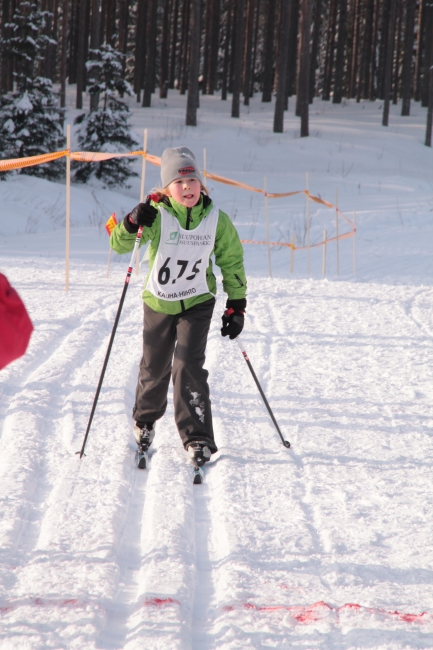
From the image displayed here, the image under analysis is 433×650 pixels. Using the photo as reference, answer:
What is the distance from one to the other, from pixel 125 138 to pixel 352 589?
60.9ft

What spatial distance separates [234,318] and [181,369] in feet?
1.51

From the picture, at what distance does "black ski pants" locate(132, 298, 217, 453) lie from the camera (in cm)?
364

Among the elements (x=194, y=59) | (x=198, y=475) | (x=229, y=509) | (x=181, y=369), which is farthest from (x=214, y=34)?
(x=229, y=509)

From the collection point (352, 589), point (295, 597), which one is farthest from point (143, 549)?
point (352, 589)

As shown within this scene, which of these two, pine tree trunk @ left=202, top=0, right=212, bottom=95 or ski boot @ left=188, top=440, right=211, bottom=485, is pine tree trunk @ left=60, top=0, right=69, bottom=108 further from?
ski boot @ left=188, top=440, right=211, bottom=485

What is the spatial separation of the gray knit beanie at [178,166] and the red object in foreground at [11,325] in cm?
185

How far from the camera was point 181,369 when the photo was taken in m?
3.66

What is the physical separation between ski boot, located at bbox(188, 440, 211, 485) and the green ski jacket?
32.0 inches

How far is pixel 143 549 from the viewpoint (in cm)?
280

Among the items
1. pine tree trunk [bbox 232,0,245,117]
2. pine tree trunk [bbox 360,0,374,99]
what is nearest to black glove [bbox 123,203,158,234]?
pine tree trunk [bbox 232,0,245,117]

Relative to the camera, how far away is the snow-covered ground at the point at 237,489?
2350 mm

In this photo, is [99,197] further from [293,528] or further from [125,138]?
[293,528]

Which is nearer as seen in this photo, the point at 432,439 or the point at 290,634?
the point at 290,634

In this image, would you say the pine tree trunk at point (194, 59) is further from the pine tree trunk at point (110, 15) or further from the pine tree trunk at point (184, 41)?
the pine tree trunk at point (110, 15)
